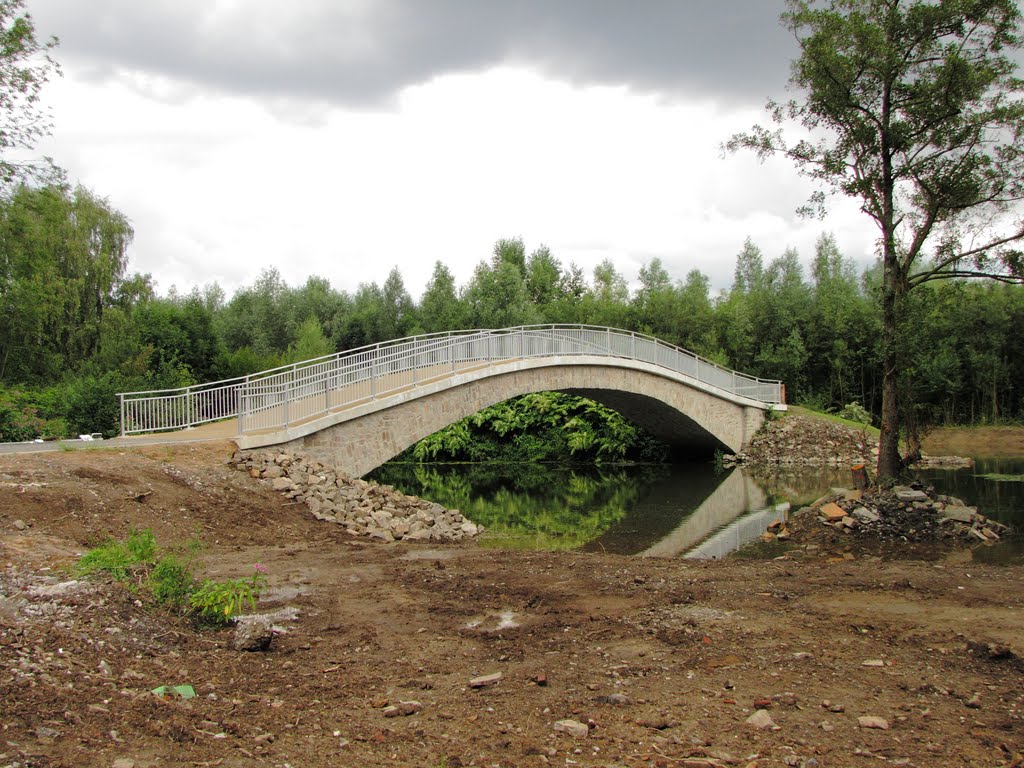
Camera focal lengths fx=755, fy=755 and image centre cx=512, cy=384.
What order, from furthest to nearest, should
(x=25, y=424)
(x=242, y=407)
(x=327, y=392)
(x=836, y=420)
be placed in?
(x=836, y=420) → (x=25, y=424) → (x=327, y=392) → (x=242, y=407)

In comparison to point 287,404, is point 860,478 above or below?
below

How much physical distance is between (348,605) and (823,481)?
67.2 ft

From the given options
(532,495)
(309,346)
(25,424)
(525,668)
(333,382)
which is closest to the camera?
(525,668)

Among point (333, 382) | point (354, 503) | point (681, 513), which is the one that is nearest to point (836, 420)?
point (681, 513)

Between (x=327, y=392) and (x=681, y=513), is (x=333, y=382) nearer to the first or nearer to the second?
(x=327, y=392)

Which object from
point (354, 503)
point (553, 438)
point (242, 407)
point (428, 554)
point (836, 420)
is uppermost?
point (242, 407)

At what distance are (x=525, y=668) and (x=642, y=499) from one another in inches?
649

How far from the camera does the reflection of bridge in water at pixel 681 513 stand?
1451 cm

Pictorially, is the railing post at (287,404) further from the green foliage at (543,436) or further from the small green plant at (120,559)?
the green foliage at (543,436)

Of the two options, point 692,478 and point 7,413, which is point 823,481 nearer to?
point 692,478

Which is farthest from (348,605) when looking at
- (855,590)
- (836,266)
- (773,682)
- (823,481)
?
(836,266)

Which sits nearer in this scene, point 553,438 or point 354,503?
point 354,503

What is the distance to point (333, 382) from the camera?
55.7ft

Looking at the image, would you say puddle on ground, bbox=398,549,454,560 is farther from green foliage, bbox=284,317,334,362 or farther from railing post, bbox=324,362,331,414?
green foliage, bbox=284,317,334,362
